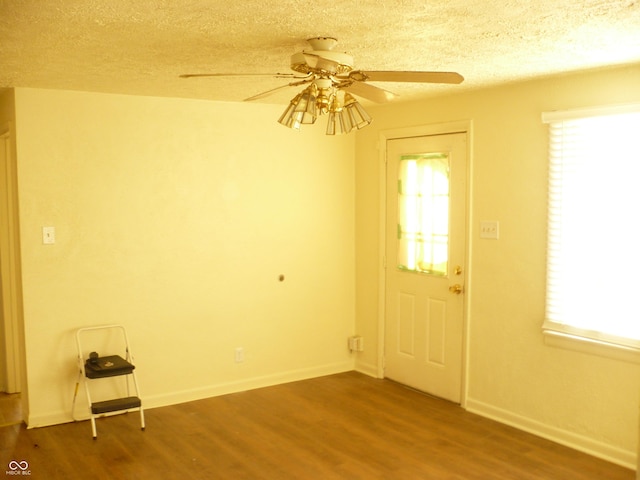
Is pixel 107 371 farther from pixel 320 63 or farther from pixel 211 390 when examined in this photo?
pixel 320 63

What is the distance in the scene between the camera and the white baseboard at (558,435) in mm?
3570

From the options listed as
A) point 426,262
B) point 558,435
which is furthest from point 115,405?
point 558,435

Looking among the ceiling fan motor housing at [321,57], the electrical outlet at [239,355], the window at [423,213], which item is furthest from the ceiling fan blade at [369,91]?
the electrical outlet at [239,355]

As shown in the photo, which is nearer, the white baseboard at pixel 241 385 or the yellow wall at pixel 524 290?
the yellow wall at pixel 524 290

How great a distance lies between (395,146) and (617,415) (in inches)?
101

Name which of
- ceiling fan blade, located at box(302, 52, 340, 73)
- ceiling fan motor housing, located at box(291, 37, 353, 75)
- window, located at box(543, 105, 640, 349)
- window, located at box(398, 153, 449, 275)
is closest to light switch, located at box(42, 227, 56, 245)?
ceiling fan motor housing, located at box(291, 37, 353, 75)

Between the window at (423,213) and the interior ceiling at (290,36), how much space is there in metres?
1.05

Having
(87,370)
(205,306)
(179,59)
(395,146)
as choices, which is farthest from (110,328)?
(395,146)

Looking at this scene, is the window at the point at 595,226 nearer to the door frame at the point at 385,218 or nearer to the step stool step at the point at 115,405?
the door frame at the point at 385,218

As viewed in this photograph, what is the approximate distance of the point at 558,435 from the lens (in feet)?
12.8

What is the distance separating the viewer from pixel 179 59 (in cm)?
319

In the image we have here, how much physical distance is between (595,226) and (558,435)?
4.54ft

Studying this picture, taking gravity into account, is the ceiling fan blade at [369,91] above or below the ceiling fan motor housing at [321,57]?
below

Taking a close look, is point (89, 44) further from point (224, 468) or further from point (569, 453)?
point (569, 453)
